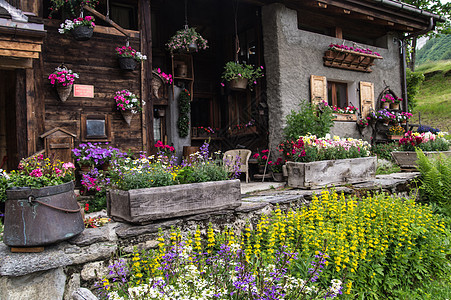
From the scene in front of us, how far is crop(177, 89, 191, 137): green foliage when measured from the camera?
337 inches

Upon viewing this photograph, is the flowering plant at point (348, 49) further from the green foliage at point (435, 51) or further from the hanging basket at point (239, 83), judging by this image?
the green foliage at point (435, 51)

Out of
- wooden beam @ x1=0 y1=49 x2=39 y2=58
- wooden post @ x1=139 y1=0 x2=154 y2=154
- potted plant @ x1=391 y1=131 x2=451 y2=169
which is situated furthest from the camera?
potted plant @ x1=391 y1=131 x2=451 y2=169

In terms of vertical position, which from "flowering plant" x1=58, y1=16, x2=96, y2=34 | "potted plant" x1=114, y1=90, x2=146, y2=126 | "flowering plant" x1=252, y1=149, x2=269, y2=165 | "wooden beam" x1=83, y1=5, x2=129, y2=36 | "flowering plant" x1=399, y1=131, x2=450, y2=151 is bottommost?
"flowering plant" x1=252, y1=149, x2=269, y2=165

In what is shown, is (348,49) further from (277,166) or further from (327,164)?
(327,164)

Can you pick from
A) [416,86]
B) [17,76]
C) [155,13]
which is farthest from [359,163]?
[416,86]

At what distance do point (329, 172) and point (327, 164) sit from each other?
0.41ft

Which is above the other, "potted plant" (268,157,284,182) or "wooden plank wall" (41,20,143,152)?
"wooden plank wall" (41,20,143,152)

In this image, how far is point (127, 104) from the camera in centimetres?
586

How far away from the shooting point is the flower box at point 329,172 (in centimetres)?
484

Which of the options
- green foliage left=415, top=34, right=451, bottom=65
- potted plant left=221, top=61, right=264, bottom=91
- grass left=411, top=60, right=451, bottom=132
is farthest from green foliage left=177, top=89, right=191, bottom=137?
green foliage left=415, top=34, right=451, bottom=65

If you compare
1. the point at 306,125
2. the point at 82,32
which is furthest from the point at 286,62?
the point at 82,32

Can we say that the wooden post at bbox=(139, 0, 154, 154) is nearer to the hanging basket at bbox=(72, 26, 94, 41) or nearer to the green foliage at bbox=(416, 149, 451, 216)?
the hanging basket at bbox=(72, 26, 94, 41)

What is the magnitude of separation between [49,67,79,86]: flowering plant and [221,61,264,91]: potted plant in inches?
130

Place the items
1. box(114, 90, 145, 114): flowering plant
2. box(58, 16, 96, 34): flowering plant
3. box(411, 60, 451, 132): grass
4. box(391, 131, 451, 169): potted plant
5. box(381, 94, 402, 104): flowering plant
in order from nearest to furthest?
box(58, 16, 96, 34): flowering plant → box(114, 90, 145, 114): flowering plant → box(391, 131, 451, 169): potted plant → box(381, 94, 402, 104): flowering plant → box(411, 60, 451, 132): grass
